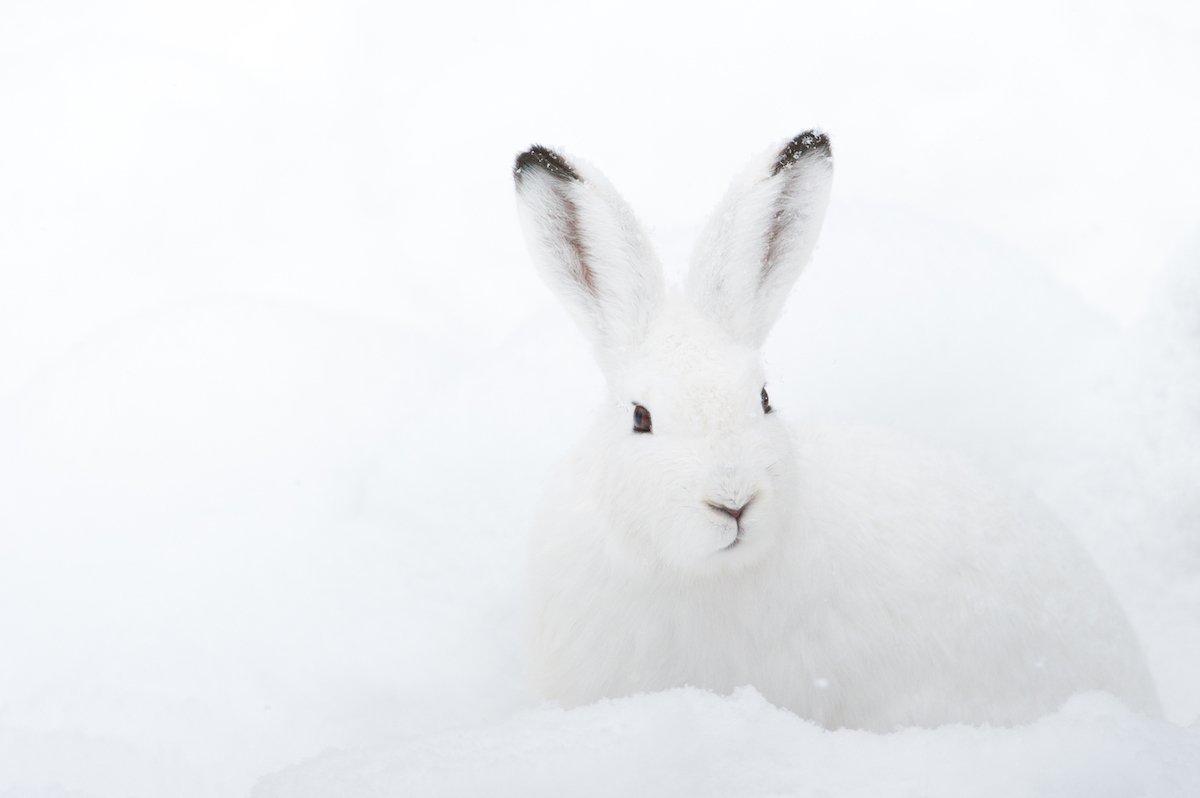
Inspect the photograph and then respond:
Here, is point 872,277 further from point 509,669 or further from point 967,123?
point 509,669

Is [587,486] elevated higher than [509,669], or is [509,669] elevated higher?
[587,486]

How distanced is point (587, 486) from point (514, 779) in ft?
3.67

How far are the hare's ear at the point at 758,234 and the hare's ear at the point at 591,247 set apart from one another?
0.17m

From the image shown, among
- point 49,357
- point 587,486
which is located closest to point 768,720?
point 587,486

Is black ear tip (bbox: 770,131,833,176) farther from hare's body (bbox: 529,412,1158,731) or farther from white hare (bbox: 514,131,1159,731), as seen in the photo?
hare's body (bbox: 529,412,1158,731)

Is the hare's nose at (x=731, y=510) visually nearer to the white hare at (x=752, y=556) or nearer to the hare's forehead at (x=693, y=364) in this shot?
the white hare at (x=752, y=556)

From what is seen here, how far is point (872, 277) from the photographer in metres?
4.59

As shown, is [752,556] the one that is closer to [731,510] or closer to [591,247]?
[731,510]

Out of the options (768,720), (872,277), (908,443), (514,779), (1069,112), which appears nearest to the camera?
(514,779)

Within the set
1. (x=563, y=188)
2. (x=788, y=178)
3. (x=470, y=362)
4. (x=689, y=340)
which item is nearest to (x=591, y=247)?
(x=563, y=188)

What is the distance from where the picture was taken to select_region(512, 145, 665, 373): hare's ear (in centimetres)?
262

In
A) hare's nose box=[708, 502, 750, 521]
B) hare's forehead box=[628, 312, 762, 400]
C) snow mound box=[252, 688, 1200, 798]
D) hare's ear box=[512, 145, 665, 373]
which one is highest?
hare's ear box=[512, 145, 665, 373]

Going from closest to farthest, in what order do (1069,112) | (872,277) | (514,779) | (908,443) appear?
(514,779) → (908,443) → (872,277) → (1069,112)

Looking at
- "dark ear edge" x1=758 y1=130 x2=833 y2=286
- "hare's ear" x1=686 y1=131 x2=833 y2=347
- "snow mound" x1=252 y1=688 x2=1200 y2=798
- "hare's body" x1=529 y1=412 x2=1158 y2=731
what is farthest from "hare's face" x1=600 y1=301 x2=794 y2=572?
"snow mound" x1=252 y1=688 x2=1200 y2=798
